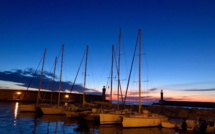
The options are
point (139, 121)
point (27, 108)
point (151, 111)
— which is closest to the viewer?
point (139, 121)

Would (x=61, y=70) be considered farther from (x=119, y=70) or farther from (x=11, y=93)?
(x=11, y=93)

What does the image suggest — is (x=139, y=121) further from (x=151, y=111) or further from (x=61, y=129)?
(x=151, y=111)

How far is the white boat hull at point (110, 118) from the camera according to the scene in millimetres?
25016

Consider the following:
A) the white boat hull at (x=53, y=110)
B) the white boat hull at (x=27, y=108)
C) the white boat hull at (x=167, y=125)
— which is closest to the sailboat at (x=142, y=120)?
the white boat hull at (x=167, y=125)

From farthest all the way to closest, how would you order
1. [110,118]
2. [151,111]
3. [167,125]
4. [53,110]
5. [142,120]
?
[151,111], [53,110], [110,118], [167,125], [142,120]

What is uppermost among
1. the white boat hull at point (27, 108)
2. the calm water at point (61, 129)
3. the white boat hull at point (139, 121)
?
the white boat hull at point (27, 108)

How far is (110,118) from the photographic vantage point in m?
25.4

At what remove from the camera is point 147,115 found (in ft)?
79.3

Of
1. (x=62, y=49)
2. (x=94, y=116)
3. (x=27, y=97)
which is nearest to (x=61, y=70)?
(x=62, y=49)

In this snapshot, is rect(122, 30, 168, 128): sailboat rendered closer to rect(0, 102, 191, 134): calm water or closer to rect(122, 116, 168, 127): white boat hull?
rect(122, 116, 168, 127): white boat hull

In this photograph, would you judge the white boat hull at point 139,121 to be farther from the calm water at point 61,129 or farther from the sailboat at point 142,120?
the calm water at point 61,129

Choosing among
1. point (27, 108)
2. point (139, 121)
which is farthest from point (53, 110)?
point (139, 121)

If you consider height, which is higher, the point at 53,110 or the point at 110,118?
the point at 53,110

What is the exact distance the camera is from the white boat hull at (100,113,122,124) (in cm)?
2502
